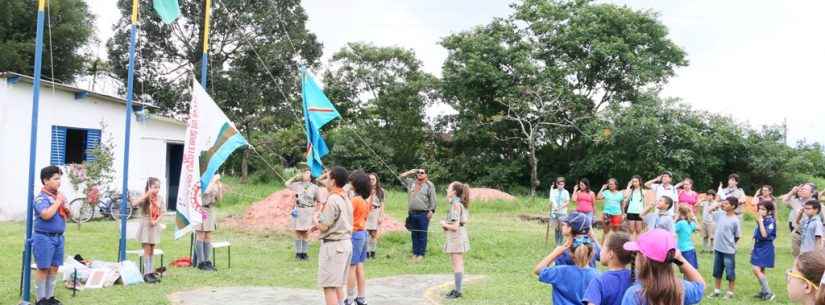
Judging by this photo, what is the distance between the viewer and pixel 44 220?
23.0 ft

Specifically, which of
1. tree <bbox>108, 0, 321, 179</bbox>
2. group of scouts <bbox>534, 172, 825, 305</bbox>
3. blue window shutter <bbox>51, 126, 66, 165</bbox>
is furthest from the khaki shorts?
tree <bbox>108, 0, 321, 179</bbox>

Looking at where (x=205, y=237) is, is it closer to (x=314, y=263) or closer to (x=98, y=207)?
(x=314, y=263)

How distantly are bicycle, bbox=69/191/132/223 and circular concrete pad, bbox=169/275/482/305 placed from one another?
9217 mm

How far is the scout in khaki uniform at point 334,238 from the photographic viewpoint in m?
6.15

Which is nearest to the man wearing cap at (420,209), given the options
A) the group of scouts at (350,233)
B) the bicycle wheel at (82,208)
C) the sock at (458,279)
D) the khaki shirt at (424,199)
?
the khaki shirt at (424,199)

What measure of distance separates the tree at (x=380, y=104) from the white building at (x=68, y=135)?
33.3ft

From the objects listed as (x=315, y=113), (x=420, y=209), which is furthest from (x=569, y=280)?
(x=420, y=209)

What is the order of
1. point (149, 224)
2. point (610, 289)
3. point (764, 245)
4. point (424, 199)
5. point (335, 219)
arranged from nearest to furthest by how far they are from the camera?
1. point (610, 289)
2. point (335, 219)
3. point (764, 245)
4. point (149, 224)
5. point (424, 199)

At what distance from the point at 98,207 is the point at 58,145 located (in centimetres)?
177

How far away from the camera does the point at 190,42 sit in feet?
87.2

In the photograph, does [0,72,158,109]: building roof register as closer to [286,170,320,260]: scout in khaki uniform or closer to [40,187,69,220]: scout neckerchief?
[286,170,320,260]: scout in khaki uniform

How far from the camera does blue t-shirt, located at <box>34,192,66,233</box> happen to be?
696cm

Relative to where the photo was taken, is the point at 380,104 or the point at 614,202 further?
the point at 380,104

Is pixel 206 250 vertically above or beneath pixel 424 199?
beneath
